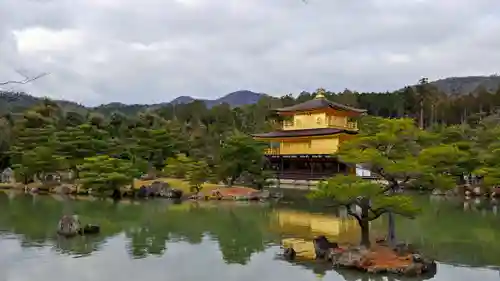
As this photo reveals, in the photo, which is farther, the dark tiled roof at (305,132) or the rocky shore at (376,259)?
the dark tiled roof at (305,132)

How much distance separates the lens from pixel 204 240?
1155 centimetres

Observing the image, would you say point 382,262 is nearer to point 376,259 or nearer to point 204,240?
point 376,259

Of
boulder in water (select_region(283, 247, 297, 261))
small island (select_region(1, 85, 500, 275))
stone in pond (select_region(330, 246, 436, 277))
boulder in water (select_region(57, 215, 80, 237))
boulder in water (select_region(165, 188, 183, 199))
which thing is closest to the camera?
stone in pond (select_region(330, 246, 436, 277))

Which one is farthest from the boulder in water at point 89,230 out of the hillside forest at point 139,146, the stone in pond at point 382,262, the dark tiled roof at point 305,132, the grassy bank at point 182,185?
the dark tiled roof at point 305,132

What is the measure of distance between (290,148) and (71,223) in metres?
18.9

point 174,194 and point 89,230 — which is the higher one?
point 174,194

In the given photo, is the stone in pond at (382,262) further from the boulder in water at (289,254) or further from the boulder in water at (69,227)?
the boulder in water at (69,227)

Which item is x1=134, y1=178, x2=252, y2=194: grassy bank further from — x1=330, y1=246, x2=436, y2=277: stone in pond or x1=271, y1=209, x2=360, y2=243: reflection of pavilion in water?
x1=330, y1=246, x2=436, y2=277: stone in pond

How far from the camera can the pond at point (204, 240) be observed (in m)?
8.58

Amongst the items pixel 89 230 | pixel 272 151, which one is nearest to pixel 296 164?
pixel 272 151

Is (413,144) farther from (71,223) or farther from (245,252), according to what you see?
(71,223)

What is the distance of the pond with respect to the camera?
8578 millimetres

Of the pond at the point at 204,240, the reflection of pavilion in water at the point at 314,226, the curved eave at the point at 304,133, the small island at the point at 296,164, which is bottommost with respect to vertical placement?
the pond at the point at 204,240

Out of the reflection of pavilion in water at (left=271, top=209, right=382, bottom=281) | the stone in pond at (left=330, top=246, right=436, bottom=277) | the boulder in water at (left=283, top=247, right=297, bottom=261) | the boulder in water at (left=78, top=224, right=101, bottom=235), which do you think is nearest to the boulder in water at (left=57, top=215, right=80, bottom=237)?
the boulder in water at (left=78, top=224, right=101, bottom=235)
